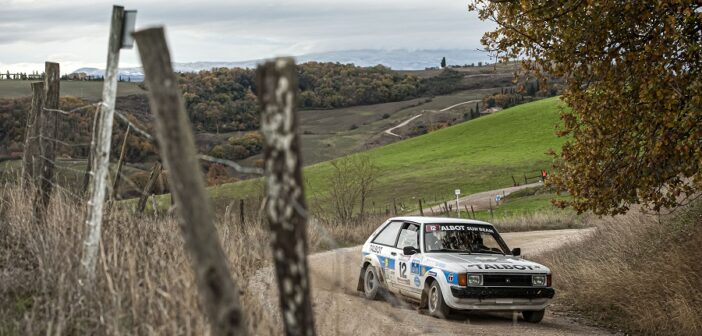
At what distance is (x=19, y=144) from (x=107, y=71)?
1298 cm

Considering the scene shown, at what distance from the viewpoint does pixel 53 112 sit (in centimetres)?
1005

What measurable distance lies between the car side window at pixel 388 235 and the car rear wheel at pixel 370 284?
462 mm

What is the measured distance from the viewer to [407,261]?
14430 mm

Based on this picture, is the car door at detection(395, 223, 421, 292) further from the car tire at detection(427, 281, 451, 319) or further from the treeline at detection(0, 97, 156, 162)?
the treeline at detection(0, 97, 156, 162)

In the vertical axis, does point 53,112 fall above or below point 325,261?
above

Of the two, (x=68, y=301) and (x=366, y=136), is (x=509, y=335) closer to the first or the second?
(x=68, y=301)

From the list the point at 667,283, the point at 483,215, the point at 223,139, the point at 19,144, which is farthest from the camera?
the point at 223,139

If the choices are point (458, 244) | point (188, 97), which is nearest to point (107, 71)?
point (458, 244)

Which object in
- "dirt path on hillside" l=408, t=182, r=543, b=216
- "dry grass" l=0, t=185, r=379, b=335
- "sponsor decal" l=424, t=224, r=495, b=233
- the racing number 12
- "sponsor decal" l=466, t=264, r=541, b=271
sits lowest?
"dirt path on hillside" l=408, t=182, r=543, b=216

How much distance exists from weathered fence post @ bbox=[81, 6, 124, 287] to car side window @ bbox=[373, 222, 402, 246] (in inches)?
347

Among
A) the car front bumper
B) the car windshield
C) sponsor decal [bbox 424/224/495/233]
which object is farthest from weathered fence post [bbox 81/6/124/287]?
sponsor decal [bbox 424/224/495/233]

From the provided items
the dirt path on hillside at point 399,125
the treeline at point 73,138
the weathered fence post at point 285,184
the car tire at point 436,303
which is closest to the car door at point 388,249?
the car tire at point 436,303

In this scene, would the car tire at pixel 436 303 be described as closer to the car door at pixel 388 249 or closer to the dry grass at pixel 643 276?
the car door at pixel 388 249

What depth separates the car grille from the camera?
13.2 meters
